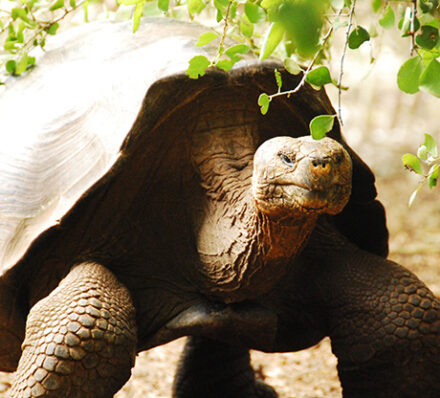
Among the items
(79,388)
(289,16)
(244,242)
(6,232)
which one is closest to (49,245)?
(6,232)

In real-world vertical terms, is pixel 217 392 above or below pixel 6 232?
below

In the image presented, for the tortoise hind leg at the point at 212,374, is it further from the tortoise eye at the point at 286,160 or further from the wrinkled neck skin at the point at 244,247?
the tortoise eye at the point at 286,160

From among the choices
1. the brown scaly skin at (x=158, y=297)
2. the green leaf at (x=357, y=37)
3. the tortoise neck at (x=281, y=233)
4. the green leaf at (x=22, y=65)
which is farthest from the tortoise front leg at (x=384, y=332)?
the green leaf at (x=22, y=65)

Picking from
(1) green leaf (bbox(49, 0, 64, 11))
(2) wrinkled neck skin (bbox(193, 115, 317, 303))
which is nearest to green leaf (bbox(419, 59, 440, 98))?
(2) wrinkled neck skin (bbox(193, 115, 317, 303))

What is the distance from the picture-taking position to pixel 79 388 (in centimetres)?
218

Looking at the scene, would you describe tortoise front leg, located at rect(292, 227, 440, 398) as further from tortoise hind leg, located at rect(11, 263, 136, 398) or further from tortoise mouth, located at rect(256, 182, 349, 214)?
tortoise hind leg, located at rect(11, 263, 136, 398)

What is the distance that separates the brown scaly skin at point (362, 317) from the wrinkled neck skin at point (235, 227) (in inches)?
11.8

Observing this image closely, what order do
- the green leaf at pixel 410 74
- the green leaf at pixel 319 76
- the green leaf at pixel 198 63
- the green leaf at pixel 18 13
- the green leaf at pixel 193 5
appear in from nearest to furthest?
the green leaf at pixel 410 74 < the green leaf at pixel 319 76 < the green leaf at pixel 198 63 < the green leaf at pixel 193 5 < the green leaf at pixel 18 13

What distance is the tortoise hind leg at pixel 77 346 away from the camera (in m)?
2.16

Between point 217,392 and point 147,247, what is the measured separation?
1.04 meters

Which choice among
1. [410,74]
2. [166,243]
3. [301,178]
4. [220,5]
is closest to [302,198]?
[301,178]

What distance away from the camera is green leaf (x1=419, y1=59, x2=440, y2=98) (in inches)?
66.9

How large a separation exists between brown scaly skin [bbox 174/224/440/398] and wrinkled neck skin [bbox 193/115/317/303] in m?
0.30

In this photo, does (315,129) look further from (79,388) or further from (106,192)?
(79,388)
